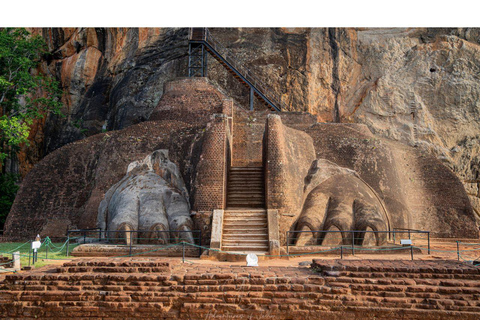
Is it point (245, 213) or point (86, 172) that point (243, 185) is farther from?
point (86, 172)

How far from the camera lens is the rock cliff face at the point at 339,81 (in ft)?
81.4

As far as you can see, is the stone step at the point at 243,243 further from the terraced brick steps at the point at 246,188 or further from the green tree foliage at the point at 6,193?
the green tree foliage at the point at 6,193

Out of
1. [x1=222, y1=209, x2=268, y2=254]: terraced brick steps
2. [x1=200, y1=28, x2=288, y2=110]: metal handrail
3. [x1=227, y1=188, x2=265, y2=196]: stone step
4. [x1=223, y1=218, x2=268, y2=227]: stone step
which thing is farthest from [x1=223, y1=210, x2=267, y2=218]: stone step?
[x1=200, y1=28, x2=288, y2=110]: metal handrail

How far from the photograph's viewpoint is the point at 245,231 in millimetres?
12719

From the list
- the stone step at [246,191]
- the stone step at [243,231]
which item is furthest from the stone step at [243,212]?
the stone step at [246,191]

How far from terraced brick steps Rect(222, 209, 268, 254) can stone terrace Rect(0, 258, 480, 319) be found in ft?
12.1

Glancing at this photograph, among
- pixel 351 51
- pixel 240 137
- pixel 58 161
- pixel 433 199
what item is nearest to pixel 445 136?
pixel 351 51

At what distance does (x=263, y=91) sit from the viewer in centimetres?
2359

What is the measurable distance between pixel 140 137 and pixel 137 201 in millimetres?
3438

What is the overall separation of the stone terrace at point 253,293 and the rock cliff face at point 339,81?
628 inches

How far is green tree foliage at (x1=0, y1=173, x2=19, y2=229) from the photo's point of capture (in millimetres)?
22281

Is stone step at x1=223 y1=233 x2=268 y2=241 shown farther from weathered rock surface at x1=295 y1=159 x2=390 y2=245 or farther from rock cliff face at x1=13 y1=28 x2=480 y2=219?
rock cliff face at x1=13 y1=28 x2=480 y2=219

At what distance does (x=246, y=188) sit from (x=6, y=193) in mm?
13816

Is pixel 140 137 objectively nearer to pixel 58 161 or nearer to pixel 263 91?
pixel 58 161
